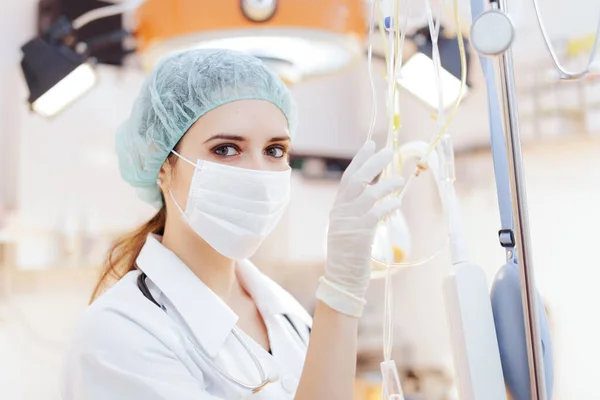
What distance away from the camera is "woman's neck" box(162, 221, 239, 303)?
1.11m

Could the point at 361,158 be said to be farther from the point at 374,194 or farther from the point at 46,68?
the point at 46,68

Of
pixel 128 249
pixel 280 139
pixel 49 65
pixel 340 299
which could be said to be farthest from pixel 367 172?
pixel 49 65

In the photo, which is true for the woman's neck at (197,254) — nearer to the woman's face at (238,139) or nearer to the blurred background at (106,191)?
the woman's face at (238,139)

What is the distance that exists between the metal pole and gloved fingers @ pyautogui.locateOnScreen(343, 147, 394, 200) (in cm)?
16

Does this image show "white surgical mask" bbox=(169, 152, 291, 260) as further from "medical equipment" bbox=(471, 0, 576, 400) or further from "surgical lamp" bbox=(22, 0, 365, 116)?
"medical equipment" bbox=(471, 0, 576, 400)

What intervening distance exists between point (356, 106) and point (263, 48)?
7.04 ft

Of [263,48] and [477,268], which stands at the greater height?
[263,48]

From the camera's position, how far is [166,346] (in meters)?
0.91

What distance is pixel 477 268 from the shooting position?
2.37ft

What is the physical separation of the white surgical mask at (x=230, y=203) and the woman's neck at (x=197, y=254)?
6cm

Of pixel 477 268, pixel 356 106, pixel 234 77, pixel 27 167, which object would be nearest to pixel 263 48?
pixel 234 77

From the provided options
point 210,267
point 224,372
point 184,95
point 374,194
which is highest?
point 184,95

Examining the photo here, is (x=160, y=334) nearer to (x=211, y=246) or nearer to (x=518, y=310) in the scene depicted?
(x=211, y=246)

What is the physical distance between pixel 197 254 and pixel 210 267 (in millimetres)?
39
